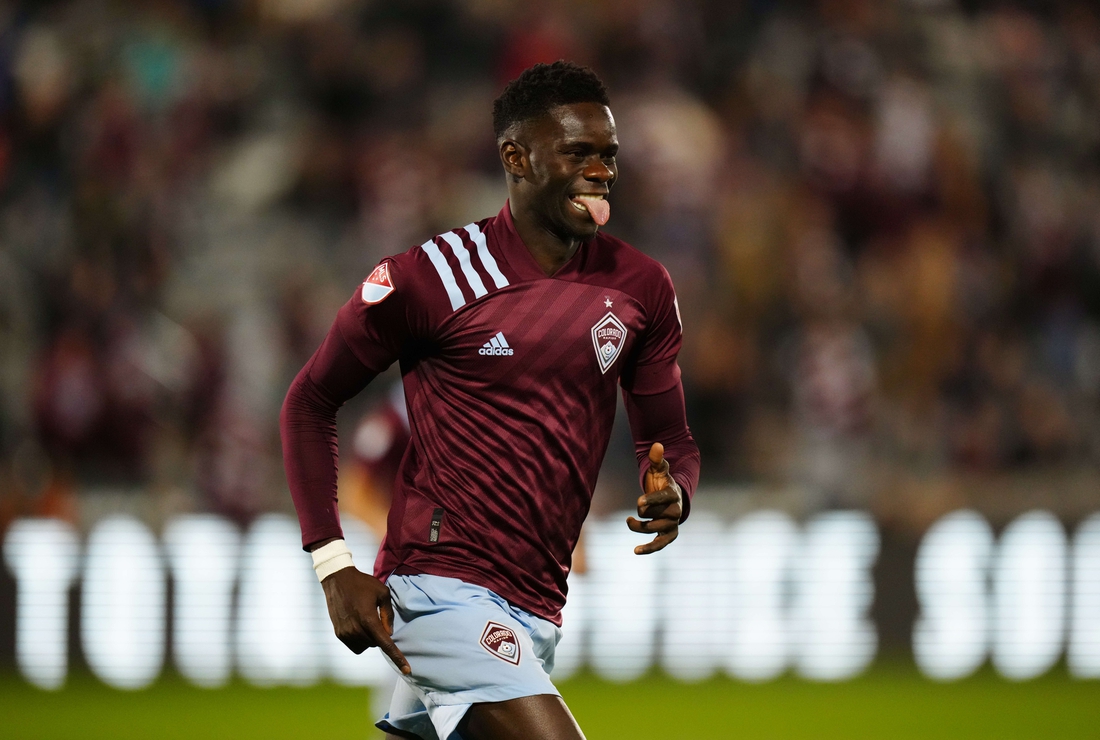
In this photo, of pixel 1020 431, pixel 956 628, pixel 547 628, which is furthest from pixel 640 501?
pixel 1020 431

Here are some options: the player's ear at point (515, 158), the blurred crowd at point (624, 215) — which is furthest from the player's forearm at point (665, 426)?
the blurred crowd at point (624, 215)

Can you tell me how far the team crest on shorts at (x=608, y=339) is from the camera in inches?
140

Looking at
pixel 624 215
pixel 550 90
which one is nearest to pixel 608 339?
pixel 550 90

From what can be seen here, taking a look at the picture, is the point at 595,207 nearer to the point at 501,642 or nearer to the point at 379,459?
the point at 501,642

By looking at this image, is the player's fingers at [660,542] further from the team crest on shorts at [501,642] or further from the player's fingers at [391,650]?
the player's fingers at [391,650]

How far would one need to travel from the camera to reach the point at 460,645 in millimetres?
3357

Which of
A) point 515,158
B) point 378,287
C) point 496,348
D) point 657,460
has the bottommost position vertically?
point 657,460

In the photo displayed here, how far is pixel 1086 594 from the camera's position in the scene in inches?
365

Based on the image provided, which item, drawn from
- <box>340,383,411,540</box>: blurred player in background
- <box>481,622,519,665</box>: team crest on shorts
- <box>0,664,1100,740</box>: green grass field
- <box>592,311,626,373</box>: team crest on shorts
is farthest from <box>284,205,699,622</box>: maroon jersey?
<box>0,664,1100,740</box>: green grass field

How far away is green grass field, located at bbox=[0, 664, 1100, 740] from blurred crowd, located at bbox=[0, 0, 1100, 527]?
4.06 feet

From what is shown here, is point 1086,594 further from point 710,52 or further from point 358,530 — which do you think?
point 710,52

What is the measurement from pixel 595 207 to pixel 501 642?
1.01 m

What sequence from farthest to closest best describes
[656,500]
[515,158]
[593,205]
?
1. [515,158]
2. [593,205]
3. [656,500]

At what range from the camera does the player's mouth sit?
11.4ft
